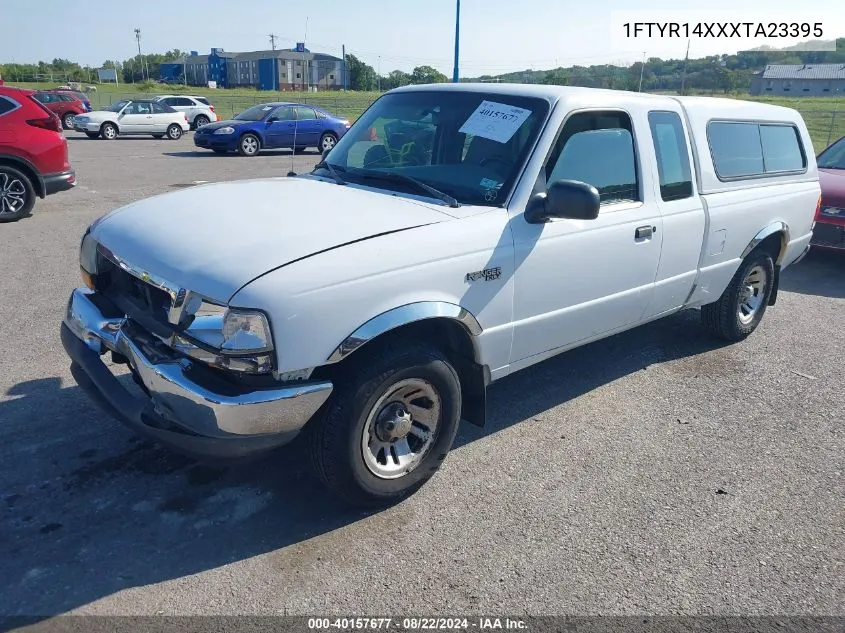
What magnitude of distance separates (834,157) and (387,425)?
9334 millimetres

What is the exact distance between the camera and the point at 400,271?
303 cm

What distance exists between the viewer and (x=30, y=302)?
6047mm

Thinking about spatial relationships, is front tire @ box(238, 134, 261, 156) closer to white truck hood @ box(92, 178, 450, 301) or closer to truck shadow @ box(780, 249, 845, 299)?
truck shadow @ box(780, 249, 845, 299)

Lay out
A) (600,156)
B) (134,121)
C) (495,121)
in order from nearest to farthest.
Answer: (495,121) → (600,156) → (134,121)

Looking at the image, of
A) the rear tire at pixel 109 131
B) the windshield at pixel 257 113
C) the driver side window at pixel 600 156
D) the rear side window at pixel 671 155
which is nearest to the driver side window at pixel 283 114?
the windshield at pixel 257 113

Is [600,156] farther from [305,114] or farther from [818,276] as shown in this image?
[305,114]

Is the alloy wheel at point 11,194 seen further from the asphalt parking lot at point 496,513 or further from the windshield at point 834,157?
the windshield at point 834,157

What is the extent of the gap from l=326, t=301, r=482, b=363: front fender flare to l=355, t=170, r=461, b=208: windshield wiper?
0.60 m

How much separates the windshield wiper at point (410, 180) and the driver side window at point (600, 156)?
57 centimetres

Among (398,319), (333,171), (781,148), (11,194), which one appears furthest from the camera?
(11,194)

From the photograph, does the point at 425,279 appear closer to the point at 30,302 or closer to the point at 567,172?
the point at 567,172

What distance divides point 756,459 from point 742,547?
3.11 feet

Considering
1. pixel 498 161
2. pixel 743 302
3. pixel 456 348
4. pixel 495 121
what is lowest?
pixel 743 302

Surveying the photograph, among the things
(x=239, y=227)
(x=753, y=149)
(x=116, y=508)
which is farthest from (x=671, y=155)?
(x=116, y=508)
